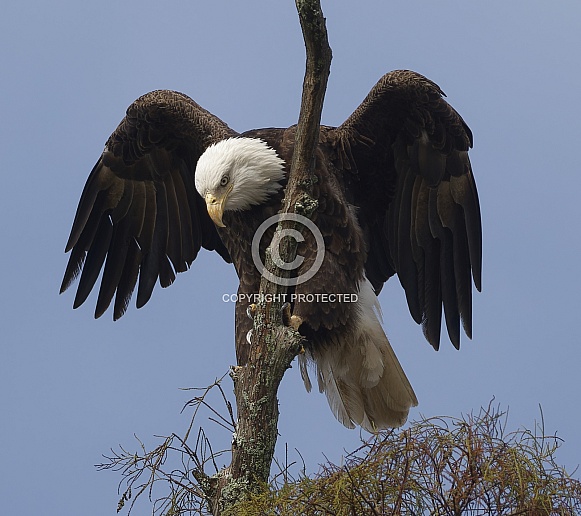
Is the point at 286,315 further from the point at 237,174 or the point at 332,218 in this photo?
the point at 237,174

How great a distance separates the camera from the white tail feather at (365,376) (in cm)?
538

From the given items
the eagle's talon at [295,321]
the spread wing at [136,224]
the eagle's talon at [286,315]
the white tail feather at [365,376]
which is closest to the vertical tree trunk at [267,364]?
the eagle's talon at [286,315]

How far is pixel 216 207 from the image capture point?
4918 mm

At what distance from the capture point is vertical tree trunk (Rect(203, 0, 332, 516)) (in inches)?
→ 167

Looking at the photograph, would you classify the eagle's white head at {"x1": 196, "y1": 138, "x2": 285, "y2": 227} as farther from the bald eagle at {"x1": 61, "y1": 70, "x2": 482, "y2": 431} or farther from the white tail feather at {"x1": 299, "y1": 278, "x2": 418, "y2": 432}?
the white tail feather at {"x1": 299, "y1": 278, "x2": 418, "y2": 432}

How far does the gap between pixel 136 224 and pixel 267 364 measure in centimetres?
219

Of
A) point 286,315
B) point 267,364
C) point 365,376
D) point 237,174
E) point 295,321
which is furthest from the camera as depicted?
point 365,376

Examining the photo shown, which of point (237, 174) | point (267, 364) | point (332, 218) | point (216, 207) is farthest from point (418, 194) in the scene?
point (267, 364)

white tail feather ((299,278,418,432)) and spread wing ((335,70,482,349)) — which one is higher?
spread wing ((335,70,482,349))

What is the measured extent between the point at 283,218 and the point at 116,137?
69.3 inches

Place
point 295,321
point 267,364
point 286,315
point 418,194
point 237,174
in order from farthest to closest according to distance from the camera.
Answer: point 418,194 → point 237,174 → point 295,321 → point 286,315 → point 267,364

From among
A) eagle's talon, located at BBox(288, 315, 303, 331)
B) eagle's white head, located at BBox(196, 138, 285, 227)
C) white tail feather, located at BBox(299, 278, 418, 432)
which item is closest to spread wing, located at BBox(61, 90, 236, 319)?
eagle's white head, located at BBox(196, 138, 285, 227)

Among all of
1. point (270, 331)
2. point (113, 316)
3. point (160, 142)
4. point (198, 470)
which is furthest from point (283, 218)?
point (113, 316)

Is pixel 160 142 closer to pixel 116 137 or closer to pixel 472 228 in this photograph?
pixel 116 137
